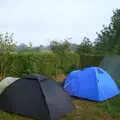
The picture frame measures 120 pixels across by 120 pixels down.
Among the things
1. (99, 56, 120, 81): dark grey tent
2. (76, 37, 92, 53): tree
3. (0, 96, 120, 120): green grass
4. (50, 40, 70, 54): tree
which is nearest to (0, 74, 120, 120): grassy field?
(0, 96, 120, 120): green grass

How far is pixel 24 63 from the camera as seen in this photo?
1458 centimetres

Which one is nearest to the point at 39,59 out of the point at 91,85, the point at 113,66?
the point at 113,66

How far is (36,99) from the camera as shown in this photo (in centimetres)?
793

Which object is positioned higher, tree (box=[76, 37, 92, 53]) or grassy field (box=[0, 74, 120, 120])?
tree (box=[76, 37, 92, 53])

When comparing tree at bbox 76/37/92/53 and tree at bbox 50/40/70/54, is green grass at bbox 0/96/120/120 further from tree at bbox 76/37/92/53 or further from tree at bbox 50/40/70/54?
tree at bbox 76/37/92/53

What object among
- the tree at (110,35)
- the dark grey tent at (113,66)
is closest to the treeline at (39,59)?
the dark grey tent at (113,66)

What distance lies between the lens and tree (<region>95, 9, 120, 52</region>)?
40675 mm

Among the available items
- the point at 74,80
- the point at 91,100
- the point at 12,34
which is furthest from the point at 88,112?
the point at 12,34

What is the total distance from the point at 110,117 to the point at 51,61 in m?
9.86

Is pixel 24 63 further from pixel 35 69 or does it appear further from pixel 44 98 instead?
pixel 44 98

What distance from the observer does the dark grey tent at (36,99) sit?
7758 mm

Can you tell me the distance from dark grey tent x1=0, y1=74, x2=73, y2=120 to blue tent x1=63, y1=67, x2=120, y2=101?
2021mm

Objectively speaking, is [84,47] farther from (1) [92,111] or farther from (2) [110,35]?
(1) [92,111]

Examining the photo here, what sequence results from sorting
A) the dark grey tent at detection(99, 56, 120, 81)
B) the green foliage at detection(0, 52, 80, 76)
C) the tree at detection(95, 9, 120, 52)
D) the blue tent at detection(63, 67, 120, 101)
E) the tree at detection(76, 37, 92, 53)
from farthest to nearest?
the tree at detection(95, 9, 120, 52), the tree at detection(76, 37, 92, 53), the dark grey tent at detection(99, 56, 120, 81), the green foliage at detection(0, 52, 80, 76), the blue tent at detection(63, 67, 120, 101)
